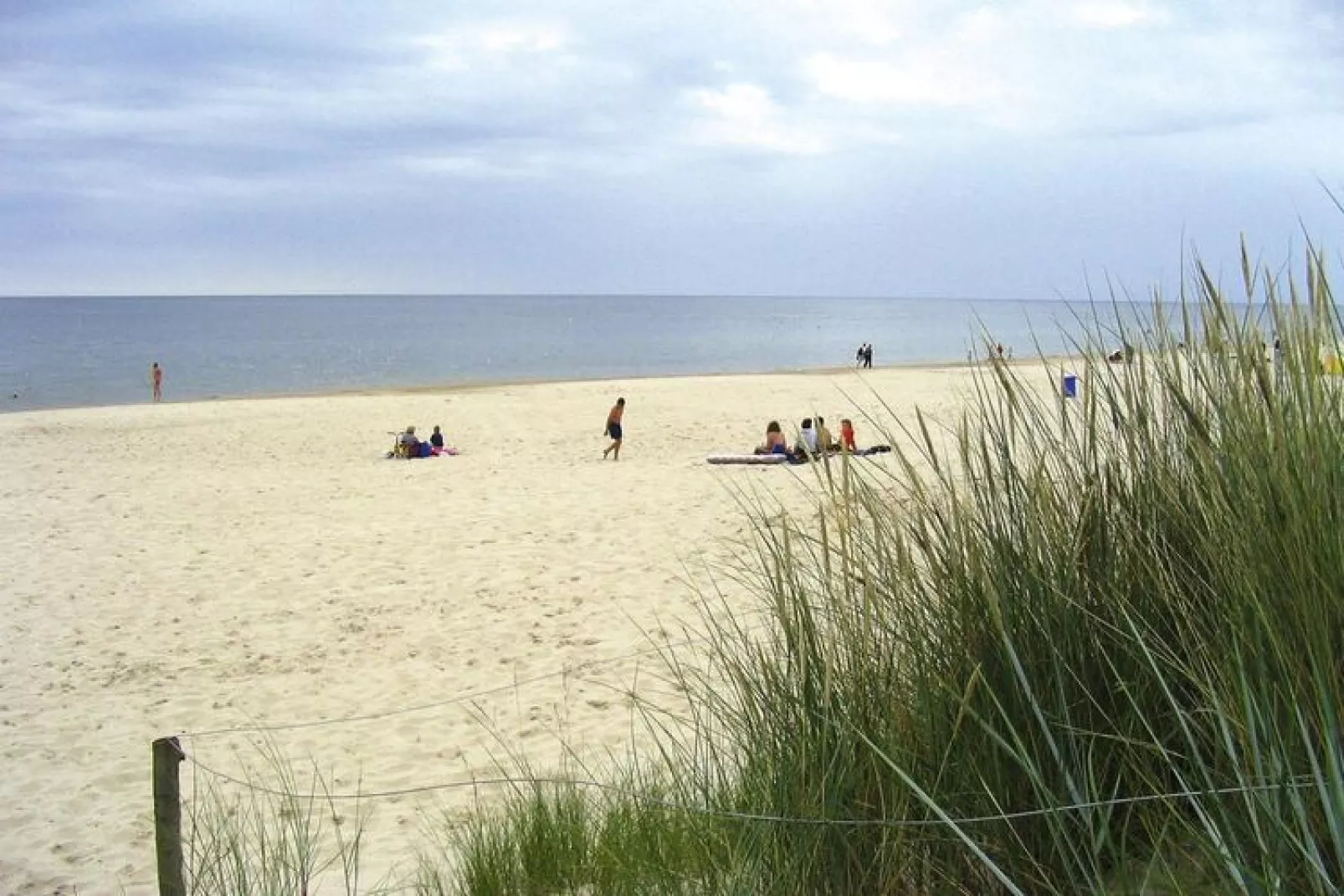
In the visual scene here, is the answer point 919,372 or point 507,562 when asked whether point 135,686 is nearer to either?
point 507,562

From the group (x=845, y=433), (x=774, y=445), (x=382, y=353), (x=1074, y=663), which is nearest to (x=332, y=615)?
(x=845, y=433)

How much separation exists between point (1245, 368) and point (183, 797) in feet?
16.1

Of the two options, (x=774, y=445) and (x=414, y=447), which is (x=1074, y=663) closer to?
(x=774, y=445)

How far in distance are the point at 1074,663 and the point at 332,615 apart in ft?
23.3

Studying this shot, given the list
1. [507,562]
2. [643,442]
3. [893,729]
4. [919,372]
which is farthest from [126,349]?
[893,729]

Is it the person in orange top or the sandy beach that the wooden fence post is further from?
the person in orange top

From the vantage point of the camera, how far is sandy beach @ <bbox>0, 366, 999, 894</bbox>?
18.6ft

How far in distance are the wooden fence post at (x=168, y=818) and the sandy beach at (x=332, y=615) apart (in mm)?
1202

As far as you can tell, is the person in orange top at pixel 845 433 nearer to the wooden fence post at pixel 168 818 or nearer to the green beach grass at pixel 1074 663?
the green beach grass at pixel 1074 663

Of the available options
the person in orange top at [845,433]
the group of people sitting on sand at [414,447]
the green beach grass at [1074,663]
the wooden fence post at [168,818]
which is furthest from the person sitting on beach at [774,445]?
the wooden fence post at [168,818]

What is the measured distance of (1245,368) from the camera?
2605 mm

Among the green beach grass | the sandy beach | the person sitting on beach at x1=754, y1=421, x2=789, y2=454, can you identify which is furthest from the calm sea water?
the green beach grass

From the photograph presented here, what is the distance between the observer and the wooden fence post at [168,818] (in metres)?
2.94

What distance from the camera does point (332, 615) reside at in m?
8.62
